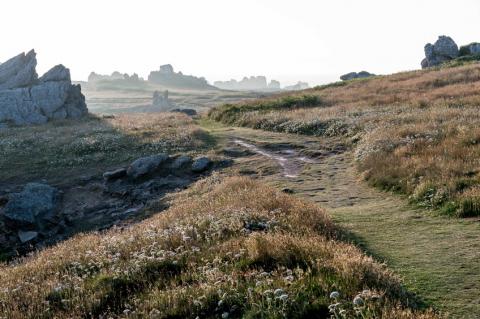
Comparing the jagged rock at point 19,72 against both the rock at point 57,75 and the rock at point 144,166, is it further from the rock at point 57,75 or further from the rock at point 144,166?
the rock at point 144,166

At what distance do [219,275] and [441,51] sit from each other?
76.0 meters

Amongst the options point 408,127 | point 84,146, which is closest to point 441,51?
point 408,127

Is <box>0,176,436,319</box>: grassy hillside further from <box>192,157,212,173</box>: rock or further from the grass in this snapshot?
the grass

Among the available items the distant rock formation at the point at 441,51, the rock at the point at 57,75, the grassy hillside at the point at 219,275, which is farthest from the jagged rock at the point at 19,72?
the distant rock formation at the point at 441,51

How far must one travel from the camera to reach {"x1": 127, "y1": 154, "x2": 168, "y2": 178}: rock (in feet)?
91.2

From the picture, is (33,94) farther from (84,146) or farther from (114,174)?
(114,174)

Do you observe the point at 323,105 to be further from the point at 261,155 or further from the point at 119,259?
the point at 119,259

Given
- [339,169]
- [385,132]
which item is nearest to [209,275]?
[339,169]

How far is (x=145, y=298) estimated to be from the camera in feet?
29.4

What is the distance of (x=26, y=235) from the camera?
21453mm

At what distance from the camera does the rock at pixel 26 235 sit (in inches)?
829

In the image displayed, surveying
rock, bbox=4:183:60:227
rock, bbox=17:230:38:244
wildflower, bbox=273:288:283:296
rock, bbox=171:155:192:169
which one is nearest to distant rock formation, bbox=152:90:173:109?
rock, bbox=171:155:192:169

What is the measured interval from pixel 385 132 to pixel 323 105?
847 inches

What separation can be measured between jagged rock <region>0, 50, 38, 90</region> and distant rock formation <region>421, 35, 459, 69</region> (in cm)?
6015
